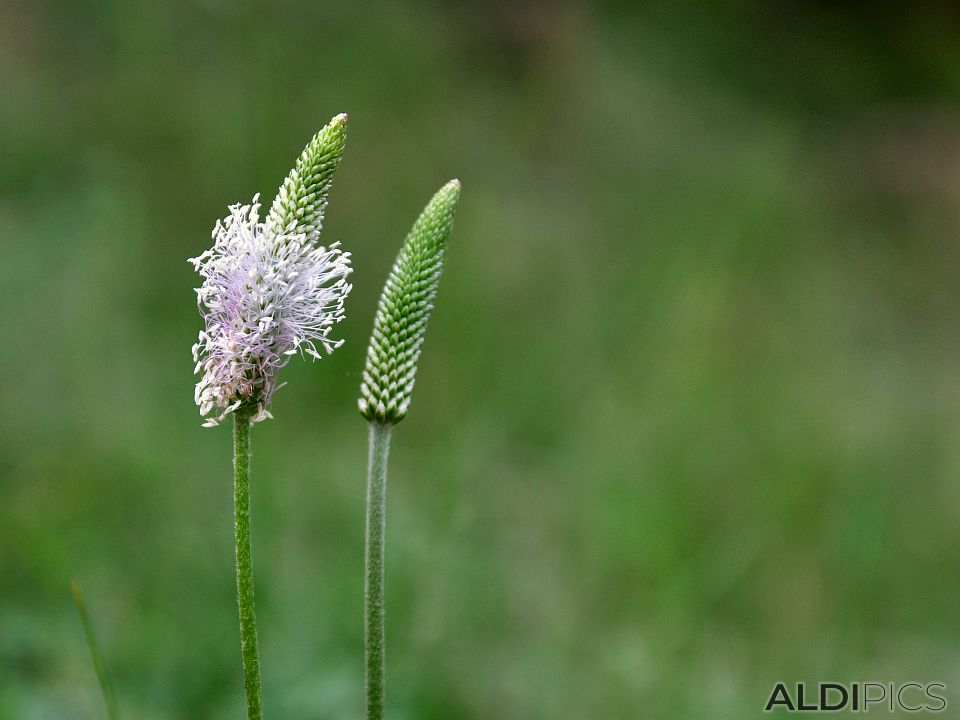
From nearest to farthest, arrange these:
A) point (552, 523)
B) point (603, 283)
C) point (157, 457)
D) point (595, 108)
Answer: point (157, 457) → point (552, 523) → point (603, 283) → point (595, 108)

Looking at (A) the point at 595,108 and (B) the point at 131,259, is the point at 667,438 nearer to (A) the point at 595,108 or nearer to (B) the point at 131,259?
(B) the point at 131,259

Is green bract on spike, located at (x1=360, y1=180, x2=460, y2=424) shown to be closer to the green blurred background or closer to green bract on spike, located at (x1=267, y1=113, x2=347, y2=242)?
green bract on spike, located at (x1=267, y1=113, x2=347, y2=242)

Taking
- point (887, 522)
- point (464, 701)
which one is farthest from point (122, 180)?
point (887, 522)

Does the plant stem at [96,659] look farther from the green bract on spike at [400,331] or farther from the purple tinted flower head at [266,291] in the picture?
the green bract on spike at [400,331]

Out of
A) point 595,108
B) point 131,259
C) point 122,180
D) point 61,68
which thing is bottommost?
point 131,259

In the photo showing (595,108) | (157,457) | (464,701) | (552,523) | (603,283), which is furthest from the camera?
(595,108)

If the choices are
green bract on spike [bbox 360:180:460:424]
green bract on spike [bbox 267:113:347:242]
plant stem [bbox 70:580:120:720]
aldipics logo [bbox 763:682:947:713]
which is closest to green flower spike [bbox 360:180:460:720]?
green bract on spike [bbox 360:180:460:424]
